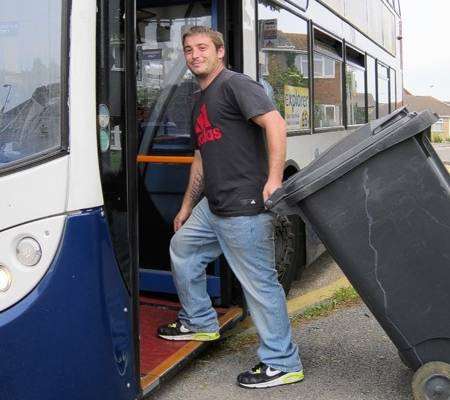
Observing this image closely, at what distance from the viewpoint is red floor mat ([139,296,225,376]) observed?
335 cm

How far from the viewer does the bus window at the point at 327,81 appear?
5451mm

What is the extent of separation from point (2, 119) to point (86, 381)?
1034 mm

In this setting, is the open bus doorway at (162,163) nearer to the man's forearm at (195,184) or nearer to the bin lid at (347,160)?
the man's forearm at (195,184)

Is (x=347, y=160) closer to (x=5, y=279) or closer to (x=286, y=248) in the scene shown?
(x=5, y=279)

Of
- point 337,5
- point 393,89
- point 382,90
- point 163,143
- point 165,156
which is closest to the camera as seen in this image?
point 165,156

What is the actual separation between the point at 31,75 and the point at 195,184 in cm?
137

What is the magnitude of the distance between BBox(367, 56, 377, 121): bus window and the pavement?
3651mm

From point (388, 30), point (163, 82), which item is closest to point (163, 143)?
point (163, 82)

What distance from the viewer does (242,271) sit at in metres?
3.25

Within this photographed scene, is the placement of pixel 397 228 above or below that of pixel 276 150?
below

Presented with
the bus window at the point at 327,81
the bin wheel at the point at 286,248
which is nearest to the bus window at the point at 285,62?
the bus window at the point at 327,81

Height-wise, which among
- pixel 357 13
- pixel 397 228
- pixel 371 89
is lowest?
pixel 397 228

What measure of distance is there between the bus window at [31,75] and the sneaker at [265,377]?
1.66 metres

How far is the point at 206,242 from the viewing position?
3.46 m
